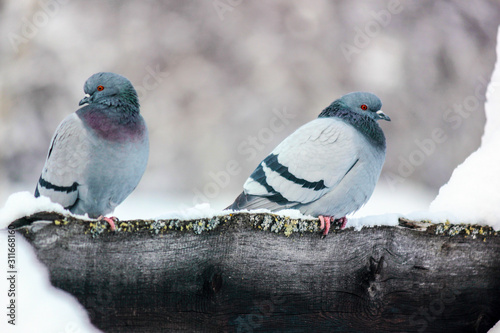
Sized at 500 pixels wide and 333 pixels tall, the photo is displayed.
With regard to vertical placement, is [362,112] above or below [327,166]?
above

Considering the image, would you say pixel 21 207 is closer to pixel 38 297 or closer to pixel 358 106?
pixel 38 297

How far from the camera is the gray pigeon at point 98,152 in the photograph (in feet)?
5.54

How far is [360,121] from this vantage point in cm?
205

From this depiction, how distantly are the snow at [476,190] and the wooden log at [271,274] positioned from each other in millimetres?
58

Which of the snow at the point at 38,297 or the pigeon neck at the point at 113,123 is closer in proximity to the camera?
the snow at the point at 38,297

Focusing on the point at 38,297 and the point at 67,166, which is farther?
the point at 67,166

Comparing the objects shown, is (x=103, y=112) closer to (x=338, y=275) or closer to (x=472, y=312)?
(x=338, y=275)

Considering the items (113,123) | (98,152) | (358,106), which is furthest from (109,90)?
(358,106)

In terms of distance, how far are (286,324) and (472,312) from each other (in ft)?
2.23

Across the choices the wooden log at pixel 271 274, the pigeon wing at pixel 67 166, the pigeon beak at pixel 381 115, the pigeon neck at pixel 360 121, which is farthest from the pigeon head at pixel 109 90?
the pigeon beak at pixel 381 115

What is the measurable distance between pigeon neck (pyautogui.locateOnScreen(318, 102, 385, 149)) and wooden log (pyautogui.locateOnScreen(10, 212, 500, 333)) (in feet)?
1.88

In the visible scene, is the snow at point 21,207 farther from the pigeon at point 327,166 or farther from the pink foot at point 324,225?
the pigeon at point 327,166

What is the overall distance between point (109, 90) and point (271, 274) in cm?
96

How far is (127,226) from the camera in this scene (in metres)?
1.26
